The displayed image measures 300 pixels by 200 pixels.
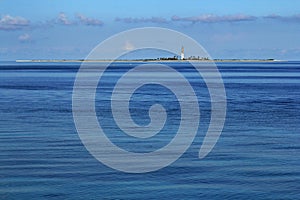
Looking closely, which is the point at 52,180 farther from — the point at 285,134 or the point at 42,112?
the point at 42,112

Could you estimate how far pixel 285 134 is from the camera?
2544 cm

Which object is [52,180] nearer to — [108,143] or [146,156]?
[146,156]

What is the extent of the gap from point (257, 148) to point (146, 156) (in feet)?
14.0

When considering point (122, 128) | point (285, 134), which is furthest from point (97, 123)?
point (285, 134)

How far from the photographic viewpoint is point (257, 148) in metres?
21.8

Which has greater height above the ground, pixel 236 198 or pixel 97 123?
pixel 97 123

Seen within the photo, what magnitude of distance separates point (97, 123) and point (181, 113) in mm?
6680

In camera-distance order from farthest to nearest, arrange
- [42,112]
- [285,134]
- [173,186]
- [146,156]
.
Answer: [42,112] → [285,134] → [146,156] → [173,186]

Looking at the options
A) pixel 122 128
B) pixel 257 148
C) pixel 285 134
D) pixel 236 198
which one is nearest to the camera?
pixel 236 198

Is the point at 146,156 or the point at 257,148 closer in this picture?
the point at 146,156

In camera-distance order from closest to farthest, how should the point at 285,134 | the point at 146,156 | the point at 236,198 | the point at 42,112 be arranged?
the point at 236,198, the point at 146,156, the point at 285,134, the point at 42,112

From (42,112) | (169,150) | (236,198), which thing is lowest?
(236,198)

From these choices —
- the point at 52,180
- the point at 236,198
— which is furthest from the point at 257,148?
the point at 52,180

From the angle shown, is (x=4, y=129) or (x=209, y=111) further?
(x=209, y=111)
